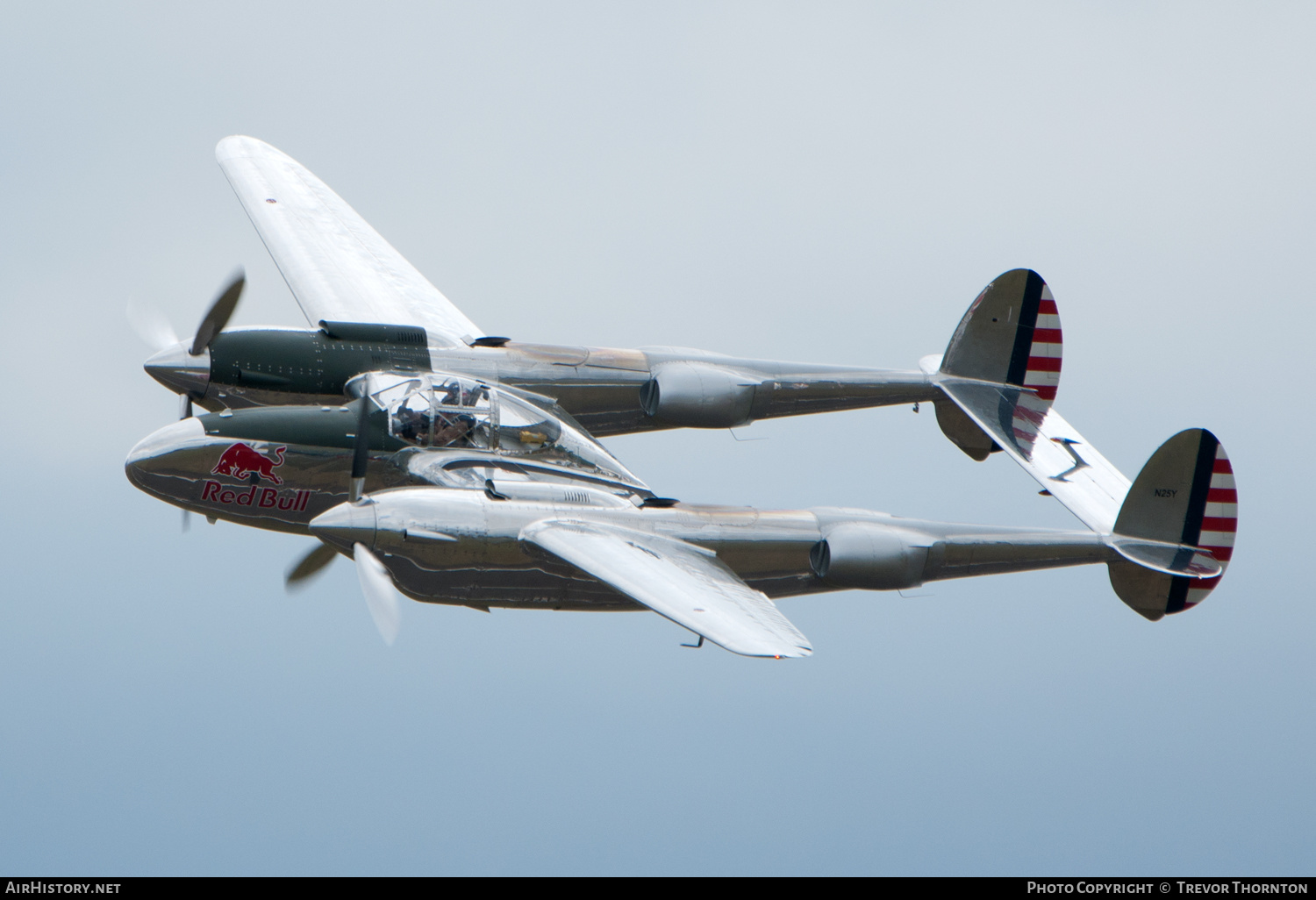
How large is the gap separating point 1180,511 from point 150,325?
47.0 feet

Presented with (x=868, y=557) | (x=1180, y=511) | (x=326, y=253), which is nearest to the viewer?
(x=868, y=557)

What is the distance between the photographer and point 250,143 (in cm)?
3106

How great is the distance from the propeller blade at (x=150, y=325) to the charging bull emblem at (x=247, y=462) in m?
3.86

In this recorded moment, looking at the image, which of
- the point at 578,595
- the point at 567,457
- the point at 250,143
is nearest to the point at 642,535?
the point at 578,595

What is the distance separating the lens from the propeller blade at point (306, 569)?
20.8 metres

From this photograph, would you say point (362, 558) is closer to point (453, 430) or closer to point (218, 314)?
point (453, 430)

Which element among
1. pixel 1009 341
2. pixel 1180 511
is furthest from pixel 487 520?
pixel 1009 341

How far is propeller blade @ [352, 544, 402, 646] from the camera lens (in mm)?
18438

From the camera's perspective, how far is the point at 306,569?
20.9m

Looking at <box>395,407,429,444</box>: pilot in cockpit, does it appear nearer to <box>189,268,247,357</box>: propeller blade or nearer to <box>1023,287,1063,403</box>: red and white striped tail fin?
<box>189,268,247,357</box>: propeller blade

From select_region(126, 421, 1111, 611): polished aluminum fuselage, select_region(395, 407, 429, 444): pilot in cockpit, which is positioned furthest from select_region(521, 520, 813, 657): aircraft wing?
select_region(395, 407, 429, 444): pilot in cockpit

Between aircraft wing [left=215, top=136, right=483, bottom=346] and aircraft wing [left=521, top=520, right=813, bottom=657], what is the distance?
6298 mm

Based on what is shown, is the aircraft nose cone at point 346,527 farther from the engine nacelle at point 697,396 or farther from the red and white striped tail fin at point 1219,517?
the red and white striped tail fin at point 1219,517

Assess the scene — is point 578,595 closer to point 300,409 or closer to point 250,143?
point 300,409
